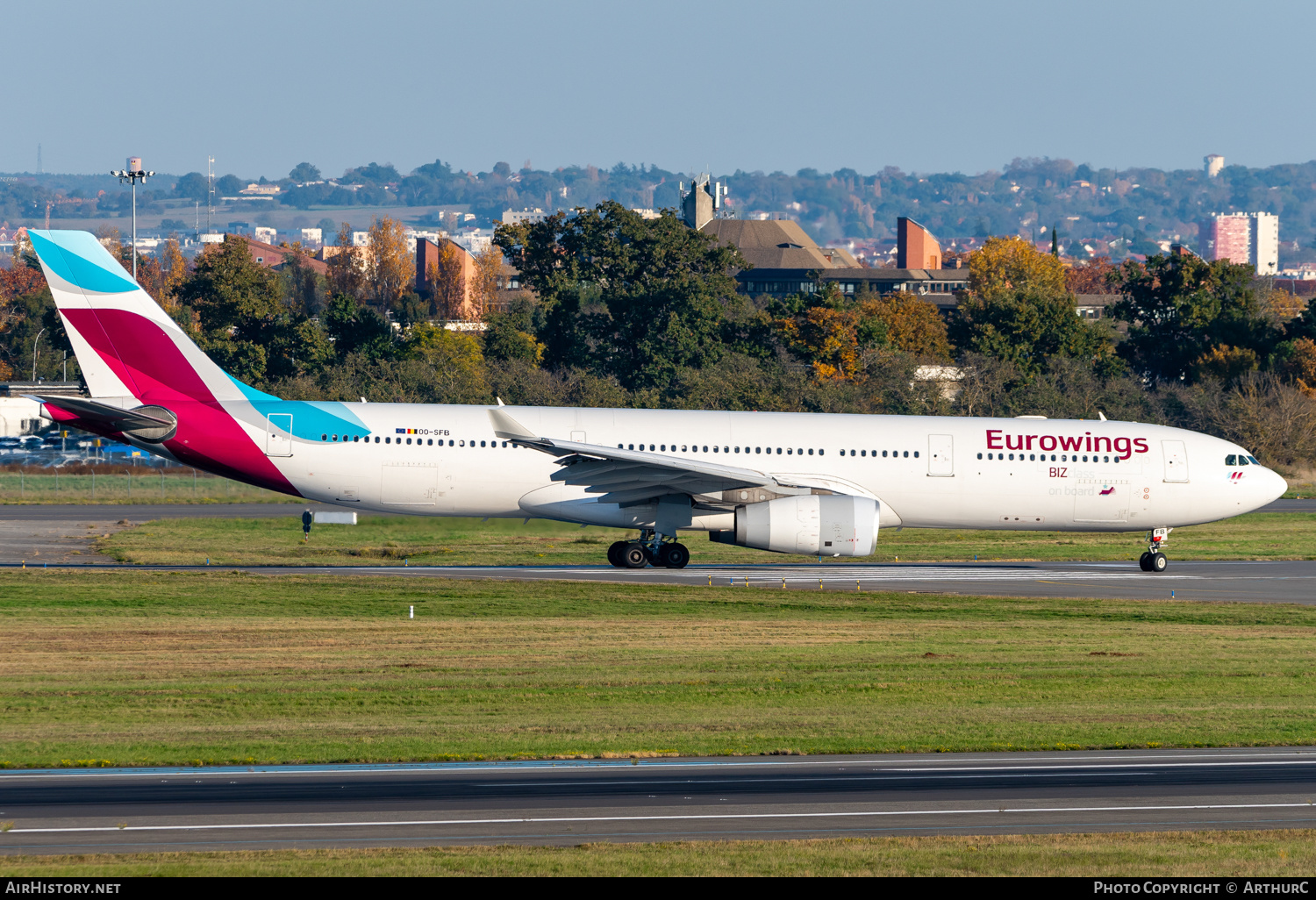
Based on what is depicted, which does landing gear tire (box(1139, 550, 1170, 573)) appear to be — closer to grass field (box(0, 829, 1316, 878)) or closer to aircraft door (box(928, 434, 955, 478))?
aircraft door (box(928, 434, 955, 478))

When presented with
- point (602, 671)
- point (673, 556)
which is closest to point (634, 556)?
point (673, 556)

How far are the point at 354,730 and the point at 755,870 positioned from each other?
7128 mm

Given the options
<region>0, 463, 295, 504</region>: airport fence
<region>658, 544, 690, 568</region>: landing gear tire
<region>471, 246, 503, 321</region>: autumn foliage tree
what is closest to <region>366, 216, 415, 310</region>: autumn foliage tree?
<region>471, 246, 503, 321</region>: autumn foliage tree

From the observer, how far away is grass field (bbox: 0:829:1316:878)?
1165 cm

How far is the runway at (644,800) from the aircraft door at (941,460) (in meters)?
17.9

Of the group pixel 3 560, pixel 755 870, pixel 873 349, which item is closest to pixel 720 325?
pixel 873 349

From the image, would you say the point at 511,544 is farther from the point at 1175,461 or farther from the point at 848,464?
the point at 1175,461

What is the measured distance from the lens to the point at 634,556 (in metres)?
34.3

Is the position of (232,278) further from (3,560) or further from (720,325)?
(3,560)

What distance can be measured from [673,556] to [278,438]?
9403 mm

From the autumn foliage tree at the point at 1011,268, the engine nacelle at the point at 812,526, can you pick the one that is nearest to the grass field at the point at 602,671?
the engine nacelle at the point at 812,526

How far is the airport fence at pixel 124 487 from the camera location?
2036 inches

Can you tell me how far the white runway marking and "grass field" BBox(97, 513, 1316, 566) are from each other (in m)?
20.0

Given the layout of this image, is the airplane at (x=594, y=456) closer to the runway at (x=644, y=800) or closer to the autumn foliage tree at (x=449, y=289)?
the runway at (x=644, y=800)
